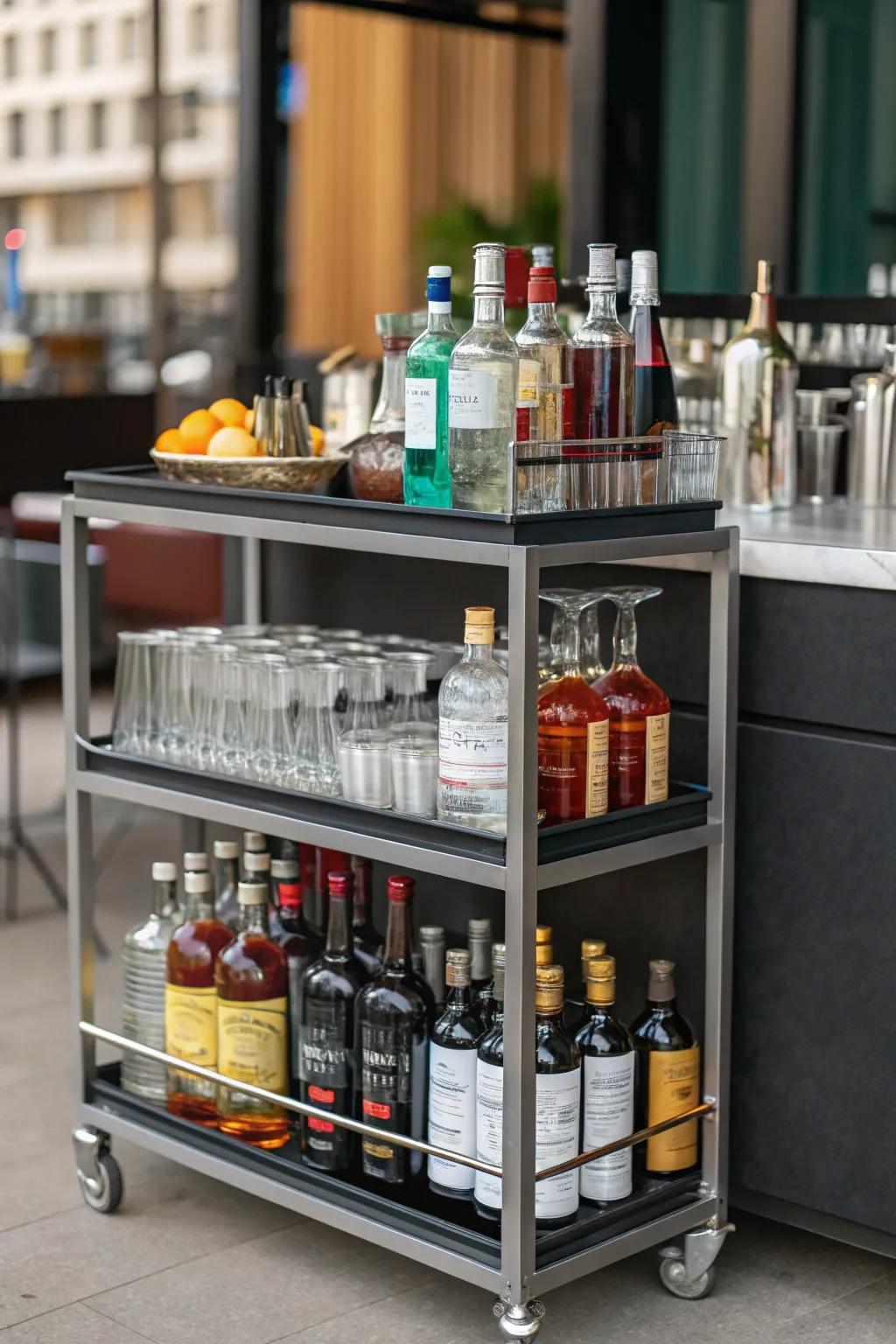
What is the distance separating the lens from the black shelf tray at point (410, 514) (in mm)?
1862

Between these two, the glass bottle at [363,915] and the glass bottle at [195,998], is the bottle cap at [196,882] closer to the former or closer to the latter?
the glass bottle at [195,998]

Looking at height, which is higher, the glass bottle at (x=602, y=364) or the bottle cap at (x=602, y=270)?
the bottle cap at (x=602, y=270)

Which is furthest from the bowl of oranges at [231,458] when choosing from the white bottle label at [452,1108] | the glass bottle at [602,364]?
the white bottle label at [452,1108]

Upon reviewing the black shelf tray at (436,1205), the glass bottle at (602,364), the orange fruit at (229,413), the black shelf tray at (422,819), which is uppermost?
the glass bottle at (602,364)

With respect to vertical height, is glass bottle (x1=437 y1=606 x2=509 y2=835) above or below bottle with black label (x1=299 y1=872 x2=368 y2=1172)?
above

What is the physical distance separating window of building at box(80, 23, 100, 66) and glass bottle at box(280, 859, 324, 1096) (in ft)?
20.4

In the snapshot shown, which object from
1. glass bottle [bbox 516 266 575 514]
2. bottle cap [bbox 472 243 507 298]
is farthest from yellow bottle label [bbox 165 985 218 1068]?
A: bottle cap [bbox 472 243 507 298]

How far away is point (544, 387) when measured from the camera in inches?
76.6

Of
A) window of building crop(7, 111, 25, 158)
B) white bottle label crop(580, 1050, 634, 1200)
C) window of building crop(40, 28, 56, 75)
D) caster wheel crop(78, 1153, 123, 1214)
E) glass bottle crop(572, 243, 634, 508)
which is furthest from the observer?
window of building crop(7, 111, 25, 158)

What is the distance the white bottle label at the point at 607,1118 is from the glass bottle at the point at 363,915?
343 millimetres

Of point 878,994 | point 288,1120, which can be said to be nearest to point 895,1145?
point 878,994

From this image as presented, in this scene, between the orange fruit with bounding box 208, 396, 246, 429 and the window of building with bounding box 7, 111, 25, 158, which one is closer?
the orange fruit with bounding box 208, 396, 246, 429

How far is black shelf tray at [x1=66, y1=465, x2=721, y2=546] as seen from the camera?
1862 mm

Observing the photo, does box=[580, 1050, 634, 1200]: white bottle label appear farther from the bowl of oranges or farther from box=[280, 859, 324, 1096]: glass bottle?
the bowl of oranges
